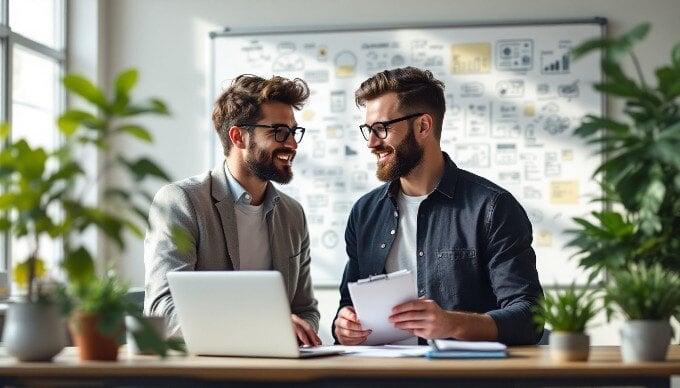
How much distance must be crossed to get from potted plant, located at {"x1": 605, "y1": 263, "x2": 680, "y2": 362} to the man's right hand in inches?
32.1

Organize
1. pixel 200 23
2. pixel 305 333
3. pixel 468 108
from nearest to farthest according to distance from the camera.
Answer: pixel 305 333
pixel 468 108
pixel 200 23

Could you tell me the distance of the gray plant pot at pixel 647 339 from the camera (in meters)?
2.01

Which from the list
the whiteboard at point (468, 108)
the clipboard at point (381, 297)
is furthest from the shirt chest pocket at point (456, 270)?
the whiteboard at point (468, 108)

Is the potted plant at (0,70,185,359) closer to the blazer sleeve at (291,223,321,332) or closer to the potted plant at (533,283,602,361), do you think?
the potted plant at (533,283,602,361)

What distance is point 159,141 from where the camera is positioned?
5.20 meters

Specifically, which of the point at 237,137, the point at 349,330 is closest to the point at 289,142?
the point at 237,137

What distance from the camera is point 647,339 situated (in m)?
2.01

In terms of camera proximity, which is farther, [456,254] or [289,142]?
[289,142]

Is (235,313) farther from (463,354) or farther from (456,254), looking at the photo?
(456,254)

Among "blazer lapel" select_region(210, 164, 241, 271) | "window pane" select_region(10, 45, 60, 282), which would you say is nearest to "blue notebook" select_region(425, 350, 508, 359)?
"blazer lapel" select_region(210, 164, 241, 271)

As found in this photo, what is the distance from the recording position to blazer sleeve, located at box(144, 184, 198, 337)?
9.14ft

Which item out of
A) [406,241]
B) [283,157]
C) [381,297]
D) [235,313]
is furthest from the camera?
[283,157]

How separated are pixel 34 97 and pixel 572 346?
364cm

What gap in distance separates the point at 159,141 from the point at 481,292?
2658mm
